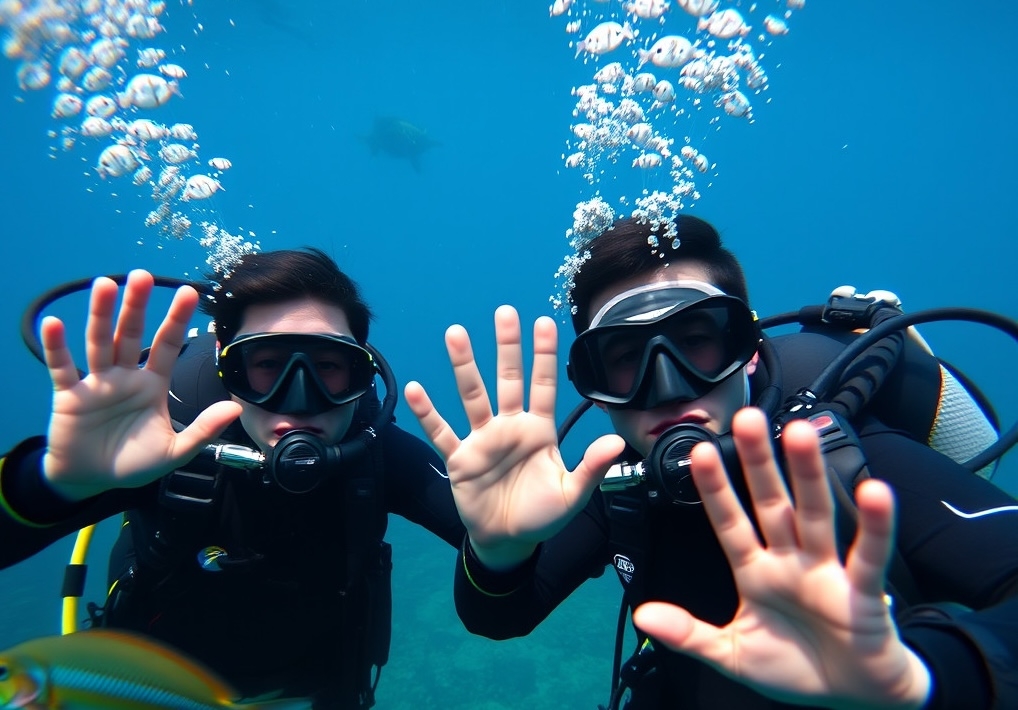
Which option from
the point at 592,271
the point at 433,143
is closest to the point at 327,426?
the point at 592,271

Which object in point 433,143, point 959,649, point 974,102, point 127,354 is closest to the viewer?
point 959,649

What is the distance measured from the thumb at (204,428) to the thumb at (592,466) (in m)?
1.38

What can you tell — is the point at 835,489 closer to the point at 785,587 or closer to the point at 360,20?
the point at 785,587

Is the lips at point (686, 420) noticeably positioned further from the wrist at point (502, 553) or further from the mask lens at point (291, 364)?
the mask lens at point (291, 364)

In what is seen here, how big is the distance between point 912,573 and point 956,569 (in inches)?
6.8

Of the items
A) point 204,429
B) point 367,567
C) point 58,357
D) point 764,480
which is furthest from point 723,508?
point 367,567

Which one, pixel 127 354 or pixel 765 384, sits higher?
pixel 127 354

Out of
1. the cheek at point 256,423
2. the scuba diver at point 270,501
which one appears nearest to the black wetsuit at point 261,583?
the scuba diver at point 270,501

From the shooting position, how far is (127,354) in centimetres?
212

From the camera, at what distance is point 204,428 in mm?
2086

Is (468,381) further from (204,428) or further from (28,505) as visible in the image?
(28,505)

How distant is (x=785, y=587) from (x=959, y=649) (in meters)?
0.61

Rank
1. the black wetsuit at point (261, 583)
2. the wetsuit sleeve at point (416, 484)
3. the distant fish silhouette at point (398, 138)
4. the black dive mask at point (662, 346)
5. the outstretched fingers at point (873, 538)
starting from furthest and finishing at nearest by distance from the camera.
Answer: the distant fish silhouette at point (398, 138) < the wetsuit sleeve at point (416, 484) < the black wetsuit at point (261, 583) < the black dive mask at point (662, 346) < the outstretched fingers at point (873, 538)

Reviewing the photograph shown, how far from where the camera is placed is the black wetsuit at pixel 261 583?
291 centimetres
